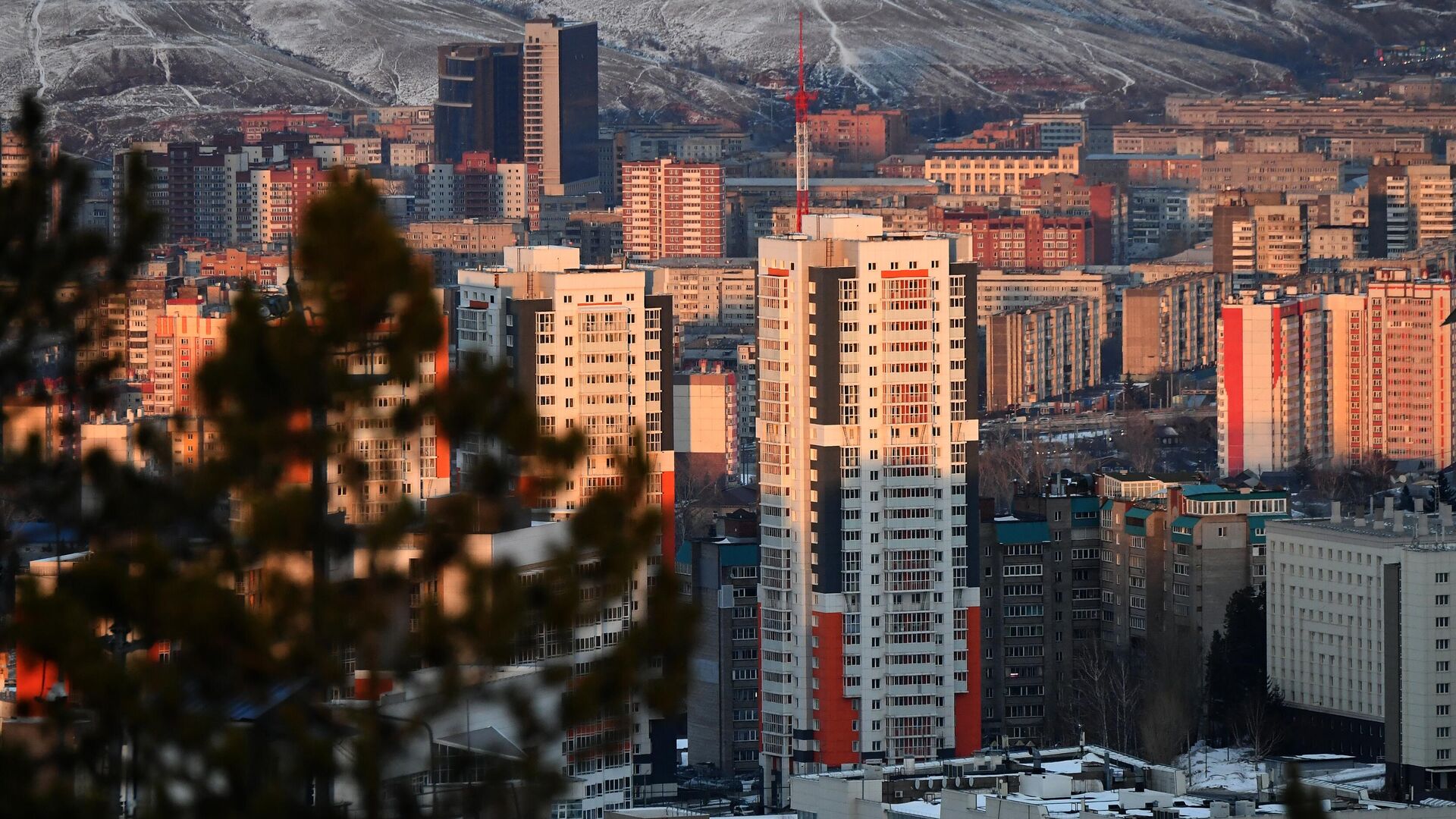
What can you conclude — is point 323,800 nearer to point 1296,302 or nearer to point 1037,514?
point 1037,514

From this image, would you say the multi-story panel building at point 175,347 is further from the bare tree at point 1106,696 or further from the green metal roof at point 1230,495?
the bare tree at point 1106,696

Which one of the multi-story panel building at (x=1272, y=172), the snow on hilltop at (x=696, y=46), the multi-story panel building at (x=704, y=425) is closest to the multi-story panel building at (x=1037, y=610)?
the multi-story panel building at (x=704, y=425)

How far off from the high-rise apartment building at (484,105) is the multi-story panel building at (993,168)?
6550mm

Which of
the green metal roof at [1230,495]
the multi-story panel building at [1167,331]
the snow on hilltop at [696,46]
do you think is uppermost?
the snow on hilltop at [696,46]

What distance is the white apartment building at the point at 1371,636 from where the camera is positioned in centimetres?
1697

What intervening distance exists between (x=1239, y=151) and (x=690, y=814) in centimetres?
4604

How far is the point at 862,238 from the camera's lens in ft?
58.8

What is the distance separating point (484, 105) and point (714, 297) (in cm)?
1683

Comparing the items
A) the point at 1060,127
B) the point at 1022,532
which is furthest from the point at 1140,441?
the point at 1060,127

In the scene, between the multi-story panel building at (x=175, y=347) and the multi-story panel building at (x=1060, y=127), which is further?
the multi-story panel building at (x=1060, y=127)

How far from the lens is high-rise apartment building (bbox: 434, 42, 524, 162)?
59.0m

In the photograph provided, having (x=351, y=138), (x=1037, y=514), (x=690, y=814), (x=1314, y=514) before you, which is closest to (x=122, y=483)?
(x=690, y=814)

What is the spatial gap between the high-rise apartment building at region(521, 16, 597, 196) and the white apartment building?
39445 millimetres

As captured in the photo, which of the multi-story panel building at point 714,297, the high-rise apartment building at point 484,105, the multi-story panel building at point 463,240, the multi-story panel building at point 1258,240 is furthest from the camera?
the high-rise apartment building at point 484,105
